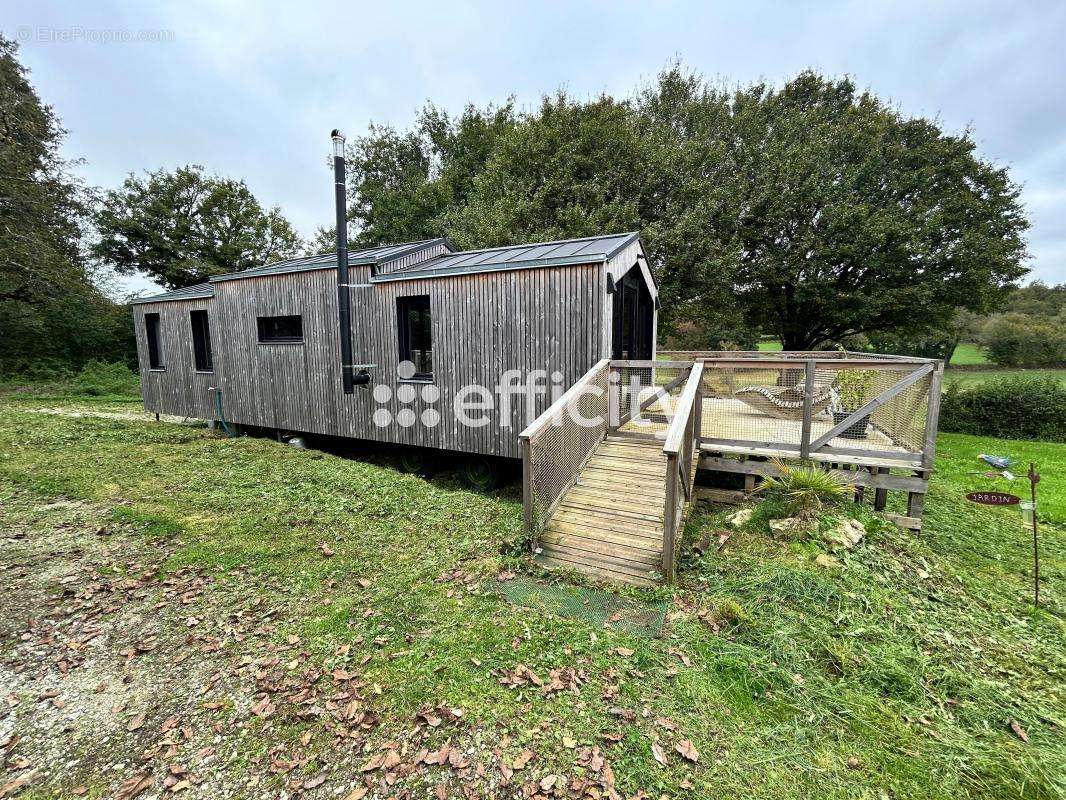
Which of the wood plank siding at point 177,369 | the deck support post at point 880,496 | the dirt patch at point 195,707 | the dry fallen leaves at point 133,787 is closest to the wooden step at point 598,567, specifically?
the dirt patch at point 195,707

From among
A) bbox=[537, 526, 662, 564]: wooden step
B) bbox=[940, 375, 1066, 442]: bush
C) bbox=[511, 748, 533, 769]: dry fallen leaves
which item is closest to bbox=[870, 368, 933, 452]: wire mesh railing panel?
bbox=[537, 526, 662, 564]: wooden step

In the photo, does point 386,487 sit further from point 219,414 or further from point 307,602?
point 219,414

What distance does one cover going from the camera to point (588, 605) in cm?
375

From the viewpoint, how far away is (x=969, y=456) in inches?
453

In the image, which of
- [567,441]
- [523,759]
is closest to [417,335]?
[567,441]

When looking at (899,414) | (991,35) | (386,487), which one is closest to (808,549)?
(899,414)

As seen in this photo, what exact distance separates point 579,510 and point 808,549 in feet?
7.57

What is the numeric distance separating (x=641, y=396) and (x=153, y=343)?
45.6 ft

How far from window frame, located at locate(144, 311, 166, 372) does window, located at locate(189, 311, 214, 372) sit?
1823 millimetres

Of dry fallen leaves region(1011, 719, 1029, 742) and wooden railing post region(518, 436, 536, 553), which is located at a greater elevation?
wooden railing post region(518, 436, 536, 553)

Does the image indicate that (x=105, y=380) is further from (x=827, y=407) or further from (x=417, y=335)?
(x=827, y=407)

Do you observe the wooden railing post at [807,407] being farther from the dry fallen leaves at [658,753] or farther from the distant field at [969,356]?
the distant field at [969,356]

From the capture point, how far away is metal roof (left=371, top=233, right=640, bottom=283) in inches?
247

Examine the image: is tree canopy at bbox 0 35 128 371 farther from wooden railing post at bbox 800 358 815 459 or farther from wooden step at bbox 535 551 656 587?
wooden railing post at bbox 800 358 815 459
